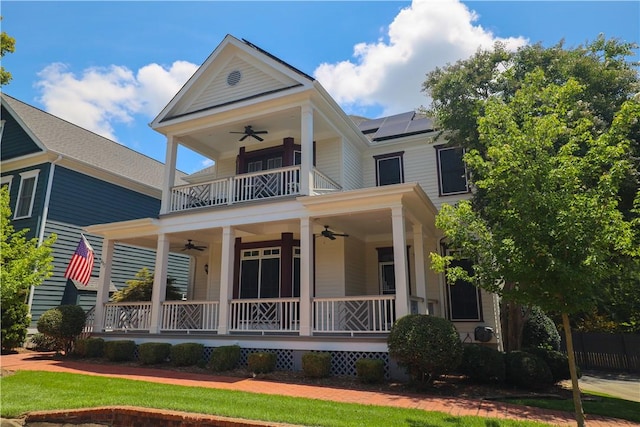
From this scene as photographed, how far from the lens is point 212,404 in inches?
257

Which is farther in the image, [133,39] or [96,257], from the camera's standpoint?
[96,257]

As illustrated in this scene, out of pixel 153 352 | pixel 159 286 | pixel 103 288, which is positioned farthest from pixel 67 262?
pixel 153 352

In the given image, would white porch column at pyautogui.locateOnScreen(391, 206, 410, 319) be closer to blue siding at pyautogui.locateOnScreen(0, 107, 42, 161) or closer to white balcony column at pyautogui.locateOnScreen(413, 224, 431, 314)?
white balcony column at pyautogui.locateOnScreen(413, 224, 431, 314)

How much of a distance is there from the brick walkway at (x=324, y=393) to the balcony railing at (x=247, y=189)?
17.1 ft

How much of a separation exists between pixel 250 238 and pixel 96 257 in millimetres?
7955

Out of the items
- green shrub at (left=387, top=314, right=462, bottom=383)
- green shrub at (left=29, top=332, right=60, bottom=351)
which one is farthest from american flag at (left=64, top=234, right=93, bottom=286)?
green shrub at (left=387, top=314, right=462, bottom=383)

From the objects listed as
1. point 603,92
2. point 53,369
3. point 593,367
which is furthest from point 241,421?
point 593,367

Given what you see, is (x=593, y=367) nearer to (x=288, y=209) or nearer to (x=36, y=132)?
(x=288, y=209)

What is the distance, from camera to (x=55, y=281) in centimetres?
1652

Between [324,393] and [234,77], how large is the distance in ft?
35.0

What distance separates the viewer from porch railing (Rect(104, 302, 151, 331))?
1377 cm

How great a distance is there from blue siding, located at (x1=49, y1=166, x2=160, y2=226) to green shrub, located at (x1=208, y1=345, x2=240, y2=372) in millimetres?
10470

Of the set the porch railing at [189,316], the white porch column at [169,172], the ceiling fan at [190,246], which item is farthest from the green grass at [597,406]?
the ceiling fan at [190,246]

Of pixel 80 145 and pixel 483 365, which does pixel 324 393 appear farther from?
pixel 80 145
